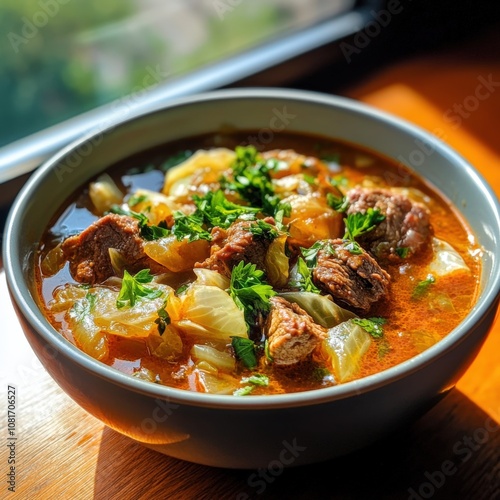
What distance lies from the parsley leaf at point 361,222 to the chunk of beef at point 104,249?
510mm

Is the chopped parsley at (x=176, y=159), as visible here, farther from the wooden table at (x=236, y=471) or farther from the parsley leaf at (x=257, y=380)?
the parsley leaf at (x=257, y=380)

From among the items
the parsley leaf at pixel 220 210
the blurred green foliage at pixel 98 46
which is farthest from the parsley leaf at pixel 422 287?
the blurred green foliage at pixel 98 46

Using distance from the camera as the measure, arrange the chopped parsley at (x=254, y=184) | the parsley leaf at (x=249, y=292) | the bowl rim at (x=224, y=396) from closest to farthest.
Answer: the bowl rim at (x=224, y=396)
the parsley leaf at (x=249, y=292)
the chopped parsley at (x=254, y=184)

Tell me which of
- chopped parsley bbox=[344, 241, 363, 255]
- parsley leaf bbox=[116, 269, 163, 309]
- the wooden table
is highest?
chopped parsley bbox=[344, 241, 363, 255]

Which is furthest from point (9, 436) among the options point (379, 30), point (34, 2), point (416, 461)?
point (379, 30)

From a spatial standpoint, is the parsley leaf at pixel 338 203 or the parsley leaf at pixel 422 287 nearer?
the parsley leaf at pixel 422 287

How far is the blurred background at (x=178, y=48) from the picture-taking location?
296 cm

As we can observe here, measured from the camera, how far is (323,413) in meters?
1.44

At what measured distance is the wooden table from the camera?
168 centimetres

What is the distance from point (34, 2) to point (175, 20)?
2.64 ft

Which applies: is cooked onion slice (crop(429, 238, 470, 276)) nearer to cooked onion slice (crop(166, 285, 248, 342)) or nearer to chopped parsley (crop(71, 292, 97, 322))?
cooked onion slice (crop(166, 285, 248, 342))

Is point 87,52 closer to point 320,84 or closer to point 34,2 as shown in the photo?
point 34,2

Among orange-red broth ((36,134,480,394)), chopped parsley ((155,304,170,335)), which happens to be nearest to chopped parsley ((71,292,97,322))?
orange-red broth ((36,134,480,394))

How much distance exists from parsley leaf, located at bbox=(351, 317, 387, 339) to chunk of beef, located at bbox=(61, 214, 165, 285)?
52cm
